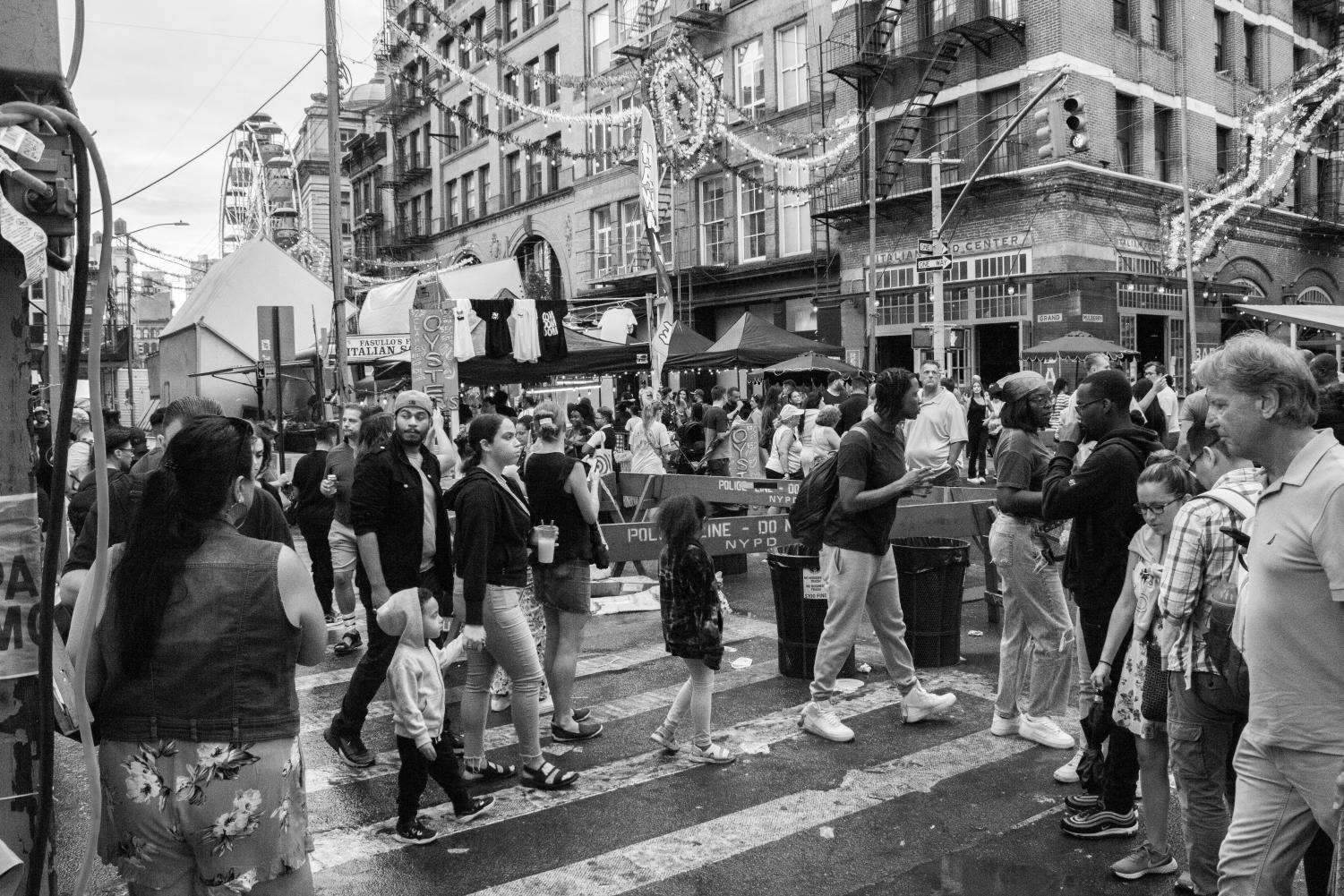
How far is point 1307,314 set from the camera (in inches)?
287

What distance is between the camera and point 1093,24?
25828mm

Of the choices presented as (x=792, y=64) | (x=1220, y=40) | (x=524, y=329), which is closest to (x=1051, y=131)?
(x=524, y=329)

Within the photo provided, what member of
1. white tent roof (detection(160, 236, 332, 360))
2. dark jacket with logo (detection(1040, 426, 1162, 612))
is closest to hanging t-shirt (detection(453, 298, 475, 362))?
white tent roof (detection(160, 236, 332, 360))

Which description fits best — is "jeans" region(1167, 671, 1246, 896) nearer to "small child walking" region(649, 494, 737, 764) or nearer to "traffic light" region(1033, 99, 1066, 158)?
"small child walking" region(649, 494, 737, 764)

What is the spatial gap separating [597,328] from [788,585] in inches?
494

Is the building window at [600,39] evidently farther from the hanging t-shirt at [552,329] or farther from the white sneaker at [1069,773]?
the white sneaker at [1069,773]

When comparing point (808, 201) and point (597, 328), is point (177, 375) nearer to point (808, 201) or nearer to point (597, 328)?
point (597, 328)

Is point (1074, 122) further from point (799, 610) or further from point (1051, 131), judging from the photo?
point (799, 610)

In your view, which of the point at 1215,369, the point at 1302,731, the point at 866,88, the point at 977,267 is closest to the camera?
the point at 1302,731

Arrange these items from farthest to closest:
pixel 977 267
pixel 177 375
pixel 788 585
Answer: pixel 977 267
pixel 177 375
pixel 788 585

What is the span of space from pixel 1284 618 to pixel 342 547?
6770mm

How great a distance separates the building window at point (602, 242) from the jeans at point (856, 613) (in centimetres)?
3380

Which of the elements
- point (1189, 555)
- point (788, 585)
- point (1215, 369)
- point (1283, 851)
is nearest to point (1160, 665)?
point (1189, 555)

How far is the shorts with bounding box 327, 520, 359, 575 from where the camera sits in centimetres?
818
